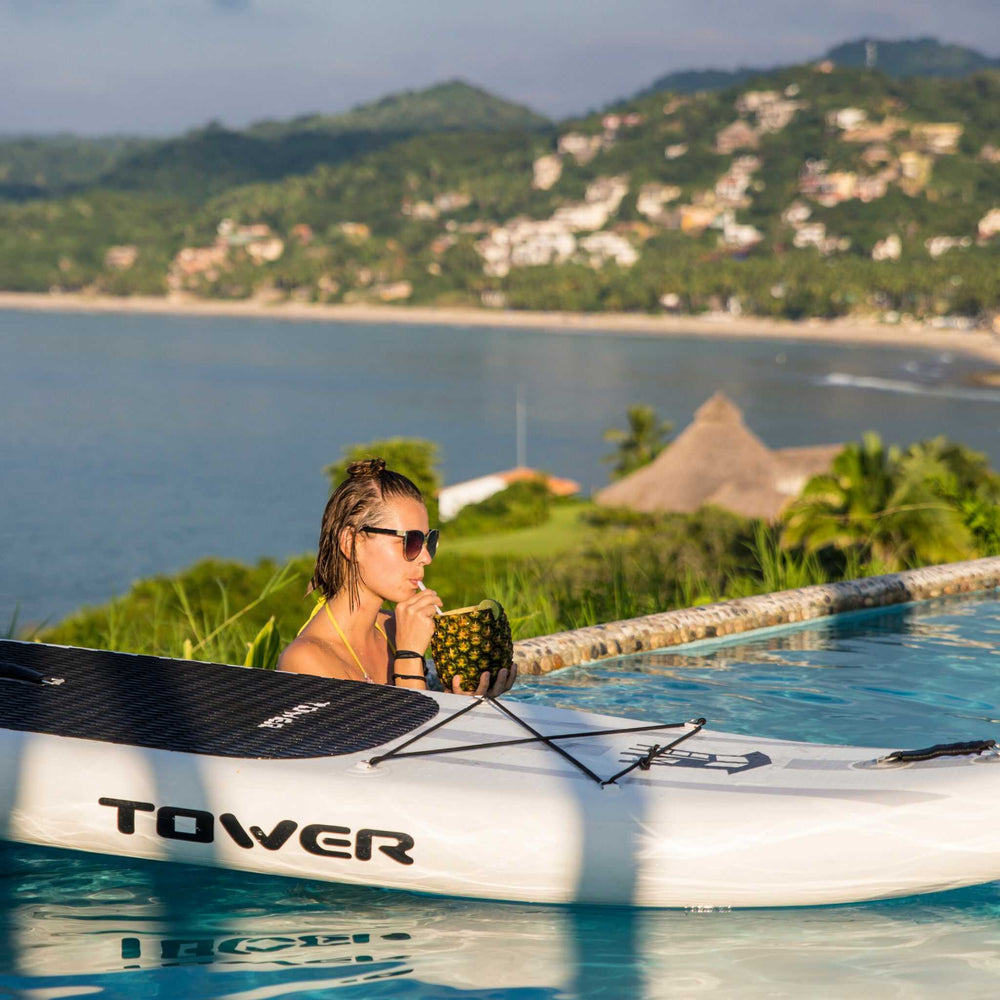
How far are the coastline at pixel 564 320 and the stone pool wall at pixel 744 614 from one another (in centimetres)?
9798

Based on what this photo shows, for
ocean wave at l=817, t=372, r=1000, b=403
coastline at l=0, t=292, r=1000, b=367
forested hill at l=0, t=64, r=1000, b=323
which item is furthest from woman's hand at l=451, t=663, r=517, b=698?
forested hill at l=0, t=64, r=1000, b=323

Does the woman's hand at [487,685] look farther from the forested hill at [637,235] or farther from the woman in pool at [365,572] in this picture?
the forested hill at [637,235]

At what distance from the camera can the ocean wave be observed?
259 ft

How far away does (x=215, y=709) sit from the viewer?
12.3 ft

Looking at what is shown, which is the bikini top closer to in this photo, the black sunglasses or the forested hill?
the black sunglasses

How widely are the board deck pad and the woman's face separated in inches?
13.3

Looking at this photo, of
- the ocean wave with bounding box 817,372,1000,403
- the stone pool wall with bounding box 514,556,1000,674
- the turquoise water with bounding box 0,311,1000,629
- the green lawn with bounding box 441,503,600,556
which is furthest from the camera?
the ocean wave with bounding box 817,372,1000,403

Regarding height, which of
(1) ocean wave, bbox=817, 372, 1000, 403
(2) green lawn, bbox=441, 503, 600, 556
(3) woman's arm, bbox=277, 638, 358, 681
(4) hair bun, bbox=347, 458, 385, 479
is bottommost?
(2) green lawn, bbox=441, 503, 600, 556

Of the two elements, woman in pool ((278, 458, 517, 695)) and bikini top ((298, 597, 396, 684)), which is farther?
bikini top ((298, 597, 396, 684))

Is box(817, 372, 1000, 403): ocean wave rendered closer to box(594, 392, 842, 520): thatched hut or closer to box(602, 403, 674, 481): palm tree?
box(602, 403, 674, 481): palm tree

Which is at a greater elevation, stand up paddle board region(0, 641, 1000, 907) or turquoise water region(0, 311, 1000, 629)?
turquoise water region(0, 311, 1000, 629)

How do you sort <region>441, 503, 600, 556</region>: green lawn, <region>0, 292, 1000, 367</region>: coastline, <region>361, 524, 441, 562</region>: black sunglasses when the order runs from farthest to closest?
1. <region>0, 292, 1000, 367</region>: coastline
2. <region>441, 503, 600, 556</region>: green lawn
3. <region>361, 524, 441, 562</region>: black sunglasses

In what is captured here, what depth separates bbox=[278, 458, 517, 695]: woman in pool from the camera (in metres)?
3.59

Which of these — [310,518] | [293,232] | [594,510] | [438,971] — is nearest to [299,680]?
[438,971]
